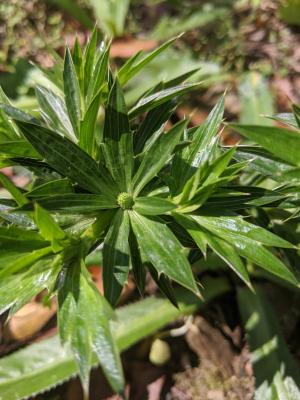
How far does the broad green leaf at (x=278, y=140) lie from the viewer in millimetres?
1059

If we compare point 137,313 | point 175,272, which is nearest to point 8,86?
point 137,313

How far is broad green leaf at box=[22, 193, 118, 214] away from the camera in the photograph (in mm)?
945

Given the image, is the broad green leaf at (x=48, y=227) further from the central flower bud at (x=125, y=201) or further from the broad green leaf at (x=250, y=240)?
the broad green leaf at (x=250, y=240)

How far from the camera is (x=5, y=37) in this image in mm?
3160

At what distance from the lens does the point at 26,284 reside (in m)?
0.93

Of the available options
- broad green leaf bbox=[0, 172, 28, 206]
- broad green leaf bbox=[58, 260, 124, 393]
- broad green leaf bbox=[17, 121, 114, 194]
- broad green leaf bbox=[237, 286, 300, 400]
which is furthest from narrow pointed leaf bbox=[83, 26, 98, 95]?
broad green leaf bbox=[237, 286, 300, 400]

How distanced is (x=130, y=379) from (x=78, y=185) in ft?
3.83

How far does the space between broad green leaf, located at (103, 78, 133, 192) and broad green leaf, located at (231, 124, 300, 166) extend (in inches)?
9.7

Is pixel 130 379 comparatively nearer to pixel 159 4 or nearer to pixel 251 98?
pixel 251 98

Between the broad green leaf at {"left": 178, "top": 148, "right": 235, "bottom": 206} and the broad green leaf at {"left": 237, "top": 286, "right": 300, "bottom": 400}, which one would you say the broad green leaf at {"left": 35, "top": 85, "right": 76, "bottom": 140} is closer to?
the broad green leaf at {"left": 178, "top": 148, "right": 235, "bottom": 206}

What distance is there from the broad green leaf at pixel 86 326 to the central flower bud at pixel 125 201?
16 centimetres

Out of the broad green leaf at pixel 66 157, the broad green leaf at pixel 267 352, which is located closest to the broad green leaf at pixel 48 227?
the broad green leaf at pixel 66 157

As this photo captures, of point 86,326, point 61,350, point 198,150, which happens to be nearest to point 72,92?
point 198,150

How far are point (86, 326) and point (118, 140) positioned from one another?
1.22 feet
